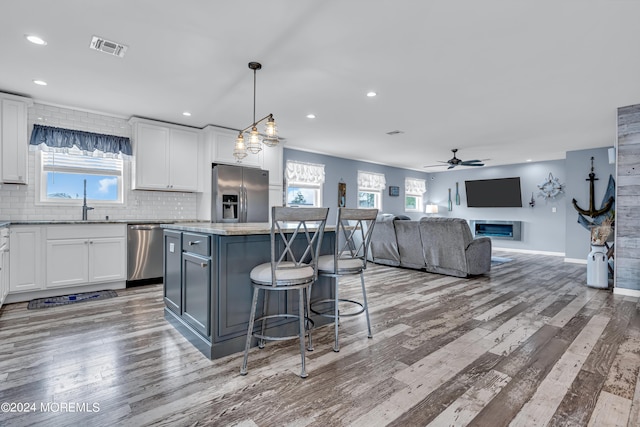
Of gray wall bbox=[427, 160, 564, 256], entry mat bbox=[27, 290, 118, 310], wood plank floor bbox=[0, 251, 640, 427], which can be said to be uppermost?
gray wall bbox=[427, 160, 564, 256]

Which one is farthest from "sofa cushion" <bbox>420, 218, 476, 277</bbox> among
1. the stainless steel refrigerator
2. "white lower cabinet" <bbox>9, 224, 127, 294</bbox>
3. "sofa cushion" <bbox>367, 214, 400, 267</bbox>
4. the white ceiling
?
"white lower cabinet" <bbox>9, 224, 127, 294</bbox>

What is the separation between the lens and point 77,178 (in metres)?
4.39

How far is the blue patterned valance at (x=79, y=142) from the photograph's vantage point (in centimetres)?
399

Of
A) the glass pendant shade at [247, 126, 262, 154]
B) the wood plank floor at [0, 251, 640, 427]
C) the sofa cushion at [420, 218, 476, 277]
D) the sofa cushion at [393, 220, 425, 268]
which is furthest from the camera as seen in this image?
the sofa cushion at [393, 220, 425, 268]

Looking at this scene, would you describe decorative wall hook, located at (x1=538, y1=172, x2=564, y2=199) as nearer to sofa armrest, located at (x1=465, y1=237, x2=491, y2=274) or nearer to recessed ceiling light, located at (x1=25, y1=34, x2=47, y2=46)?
sofa armrest, located at (x1=465, y1=237, x2=491, y2=274)

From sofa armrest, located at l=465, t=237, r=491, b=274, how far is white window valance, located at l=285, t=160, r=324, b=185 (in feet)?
11.6

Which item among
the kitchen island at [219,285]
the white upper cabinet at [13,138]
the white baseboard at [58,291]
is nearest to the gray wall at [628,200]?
the kitchen island at [219,285]

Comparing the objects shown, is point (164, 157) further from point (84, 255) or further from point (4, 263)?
point (4, 263)

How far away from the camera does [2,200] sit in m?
3.89

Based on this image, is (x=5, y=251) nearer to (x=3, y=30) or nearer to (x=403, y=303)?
(x=3, y=30)

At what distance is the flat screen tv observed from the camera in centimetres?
844

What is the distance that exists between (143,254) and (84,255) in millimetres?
660

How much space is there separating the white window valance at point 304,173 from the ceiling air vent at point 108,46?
410 cm

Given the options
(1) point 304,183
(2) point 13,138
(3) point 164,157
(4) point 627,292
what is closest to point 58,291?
(2) point 13,138
